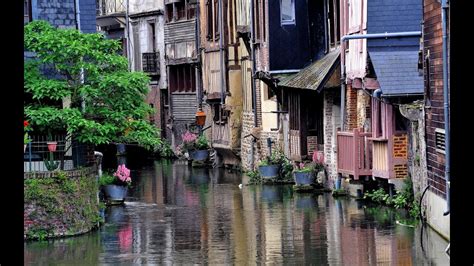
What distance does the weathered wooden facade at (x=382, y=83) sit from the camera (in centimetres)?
2770

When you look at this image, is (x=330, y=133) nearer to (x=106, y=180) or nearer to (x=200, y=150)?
(x=106, y=180)

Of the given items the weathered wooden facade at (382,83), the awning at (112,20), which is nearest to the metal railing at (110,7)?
the awning at (112,20)

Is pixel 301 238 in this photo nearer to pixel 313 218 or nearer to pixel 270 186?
pixel 313 218

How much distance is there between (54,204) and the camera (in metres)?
24.6

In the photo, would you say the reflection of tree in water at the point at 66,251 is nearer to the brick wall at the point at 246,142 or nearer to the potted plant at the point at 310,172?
the potted plant at the point at 310,172

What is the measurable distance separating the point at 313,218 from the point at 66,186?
6.12 metres

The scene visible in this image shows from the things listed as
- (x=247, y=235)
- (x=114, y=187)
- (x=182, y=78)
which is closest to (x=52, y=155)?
(x=247, y=235)

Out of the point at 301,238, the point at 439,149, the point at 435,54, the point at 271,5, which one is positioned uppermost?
the point at 271,5

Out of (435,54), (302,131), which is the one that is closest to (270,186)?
(302,131)

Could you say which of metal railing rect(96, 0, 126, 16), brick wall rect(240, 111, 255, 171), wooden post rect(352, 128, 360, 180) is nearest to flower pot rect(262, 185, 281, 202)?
wooden post rect(352, 128, 360, 180)

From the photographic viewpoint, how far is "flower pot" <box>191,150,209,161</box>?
55.0 m

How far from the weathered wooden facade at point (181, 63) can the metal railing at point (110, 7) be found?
23.6 feet

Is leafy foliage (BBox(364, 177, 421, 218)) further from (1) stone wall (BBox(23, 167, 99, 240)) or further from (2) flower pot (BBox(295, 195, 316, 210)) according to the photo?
(1) stone wall (BBox(23, 167, 99, 240))

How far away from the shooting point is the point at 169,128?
6575 centimetres
